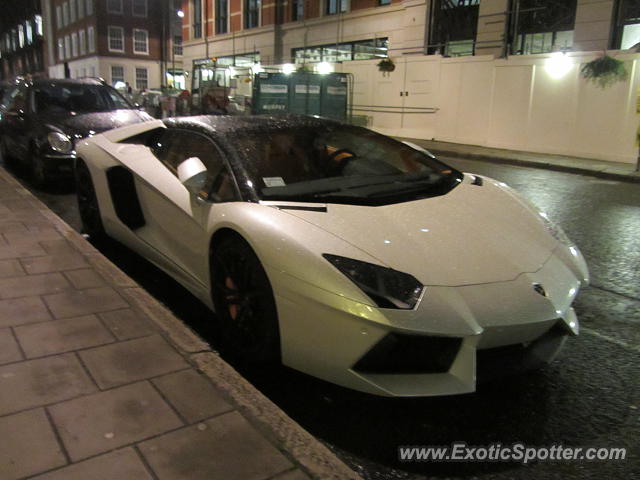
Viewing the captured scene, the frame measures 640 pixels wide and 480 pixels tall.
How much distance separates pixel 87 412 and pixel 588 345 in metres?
2.83

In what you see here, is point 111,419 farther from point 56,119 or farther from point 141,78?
point 141,78

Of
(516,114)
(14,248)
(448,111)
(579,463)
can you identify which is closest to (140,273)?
(14,248)

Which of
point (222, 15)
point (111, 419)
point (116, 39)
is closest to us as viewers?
point (111, 419)

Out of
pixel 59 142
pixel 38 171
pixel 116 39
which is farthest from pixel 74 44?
pixel 59 142

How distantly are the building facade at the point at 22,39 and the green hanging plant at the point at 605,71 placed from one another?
219 feet

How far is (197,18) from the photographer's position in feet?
120

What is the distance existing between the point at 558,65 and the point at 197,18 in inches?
1120

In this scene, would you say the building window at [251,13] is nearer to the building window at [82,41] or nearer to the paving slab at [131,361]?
the building window at [82,41]

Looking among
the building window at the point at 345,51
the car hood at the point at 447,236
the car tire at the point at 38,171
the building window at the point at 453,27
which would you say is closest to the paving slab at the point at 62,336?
the car hood at the point at 447,236

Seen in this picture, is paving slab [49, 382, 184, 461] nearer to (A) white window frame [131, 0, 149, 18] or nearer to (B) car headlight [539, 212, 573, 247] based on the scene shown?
(B) car headlight [539, 212, 573, 247]

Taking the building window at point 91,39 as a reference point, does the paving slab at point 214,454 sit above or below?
below

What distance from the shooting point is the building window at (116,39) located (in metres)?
47.8

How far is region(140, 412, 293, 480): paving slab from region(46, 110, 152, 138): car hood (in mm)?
6159

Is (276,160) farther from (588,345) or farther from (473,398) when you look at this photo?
(588,345)
